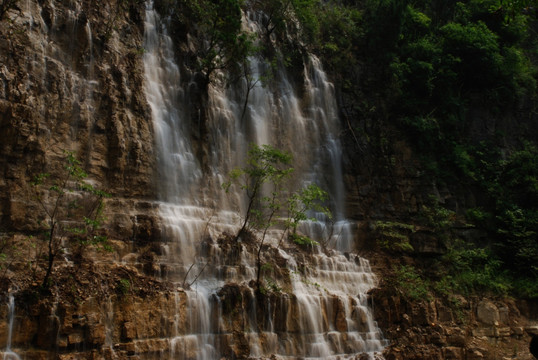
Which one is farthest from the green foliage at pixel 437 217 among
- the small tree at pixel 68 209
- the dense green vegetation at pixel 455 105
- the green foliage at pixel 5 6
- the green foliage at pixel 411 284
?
the green foliage at pixel 5 6

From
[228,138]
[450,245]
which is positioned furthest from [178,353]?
[450,245]

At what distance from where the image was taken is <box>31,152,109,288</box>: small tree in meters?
10.4

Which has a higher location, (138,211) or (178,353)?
(138,211)

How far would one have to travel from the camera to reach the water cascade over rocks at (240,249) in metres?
11.5

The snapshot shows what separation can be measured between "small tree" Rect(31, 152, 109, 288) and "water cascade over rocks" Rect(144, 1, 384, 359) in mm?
1952

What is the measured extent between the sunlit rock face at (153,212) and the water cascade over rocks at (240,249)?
0.14ft

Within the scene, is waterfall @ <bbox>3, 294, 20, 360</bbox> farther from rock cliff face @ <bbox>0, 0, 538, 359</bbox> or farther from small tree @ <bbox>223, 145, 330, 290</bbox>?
small tree @ <bbox>223, 145, 330, 290</bbox>

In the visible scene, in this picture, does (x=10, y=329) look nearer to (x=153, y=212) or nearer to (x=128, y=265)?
(x=128, y=265)

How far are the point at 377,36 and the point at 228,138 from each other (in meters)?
11.1

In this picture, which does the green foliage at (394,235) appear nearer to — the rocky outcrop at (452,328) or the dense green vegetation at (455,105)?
the dense green vegetation at (455,105)

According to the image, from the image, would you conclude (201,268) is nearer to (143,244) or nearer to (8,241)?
(143,244)

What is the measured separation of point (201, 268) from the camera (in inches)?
485

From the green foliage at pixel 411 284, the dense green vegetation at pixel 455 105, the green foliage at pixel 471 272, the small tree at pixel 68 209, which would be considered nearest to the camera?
the small tree at pixel 68 209

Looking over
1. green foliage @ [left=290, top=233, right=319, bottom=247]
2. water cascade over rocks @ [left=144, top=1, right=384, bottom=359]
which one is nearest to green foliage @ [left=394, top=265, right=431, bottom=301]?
water cascade over rocks @ [left=144, top=1, right=384, bottom=359]
